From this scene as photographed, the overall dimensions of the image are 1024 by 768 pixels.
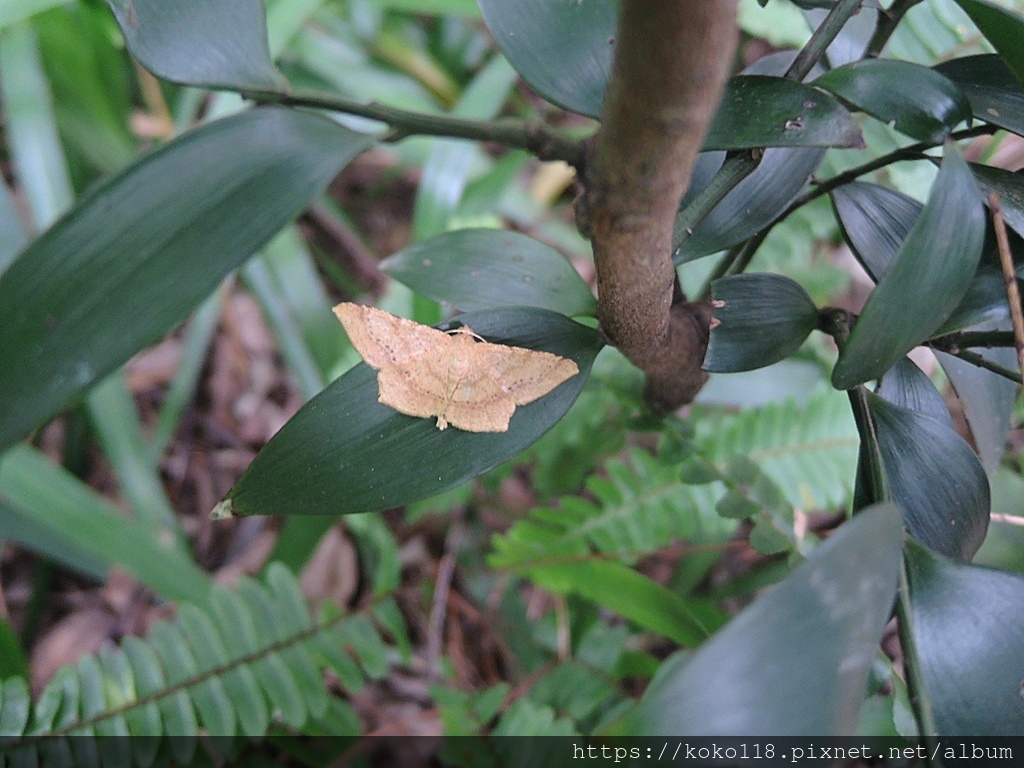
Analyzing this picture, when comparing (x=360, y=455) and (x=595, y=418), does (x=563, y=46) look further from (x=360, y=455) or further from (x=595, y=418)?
(x=595, y=418)

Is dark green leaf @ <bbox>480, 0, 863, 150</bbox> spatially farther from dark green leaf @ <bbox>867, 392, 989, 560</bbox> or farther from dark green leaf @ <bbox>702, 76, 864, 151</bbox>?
dark green leaf @ <bbox>867, 392, 989, 560</bbox>

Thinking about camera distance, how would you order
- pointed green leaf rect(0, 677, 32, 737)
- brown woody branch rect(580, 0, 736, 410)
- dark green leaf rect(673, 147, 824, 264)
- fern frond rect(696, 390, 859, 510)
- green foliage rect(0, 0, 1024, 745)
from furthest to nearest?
fern frond rect(696, 390, 859, 510) → pointed green leaf rect(0, 677, 32, 737) → dark green leaf rect(673, 147, 824, 264) → green foliage rect(0, 0, 1024, 745) → brown woody branch rect(580, 0, 736, 410)

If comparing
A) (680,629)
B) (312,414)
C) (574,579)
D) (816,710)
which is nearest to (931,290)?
(816,710)

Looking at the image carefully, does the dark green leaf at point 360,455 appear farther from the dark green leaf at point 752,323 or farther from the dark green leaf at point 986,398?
the dark green leaf at point 986,398

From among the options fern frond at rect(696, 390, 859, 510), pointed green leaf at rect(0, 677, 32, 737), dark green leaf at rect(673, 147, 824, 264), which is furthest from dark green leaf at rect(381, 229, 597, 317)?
pointed green leaf at rect(0, 677, 32, 737)

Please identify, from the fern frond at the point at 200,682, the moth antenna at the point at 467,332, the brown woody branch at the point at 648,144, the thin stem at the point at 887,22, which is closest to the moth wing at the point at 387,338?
the moth antenna at the point at 467,332

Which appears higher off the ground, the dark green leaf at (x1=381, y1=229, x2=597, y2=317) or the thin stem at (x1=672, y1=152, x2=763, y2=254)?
the thin stem at (x1=672, y1=152, x2=763, y2=254)

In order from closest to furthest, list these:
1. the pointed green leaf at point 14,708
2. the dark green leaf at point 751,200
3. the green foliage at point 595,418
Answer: the green foliage at point 595,418
the dark green leaf at point 751,200
the pointed green leaf at point 14,708
